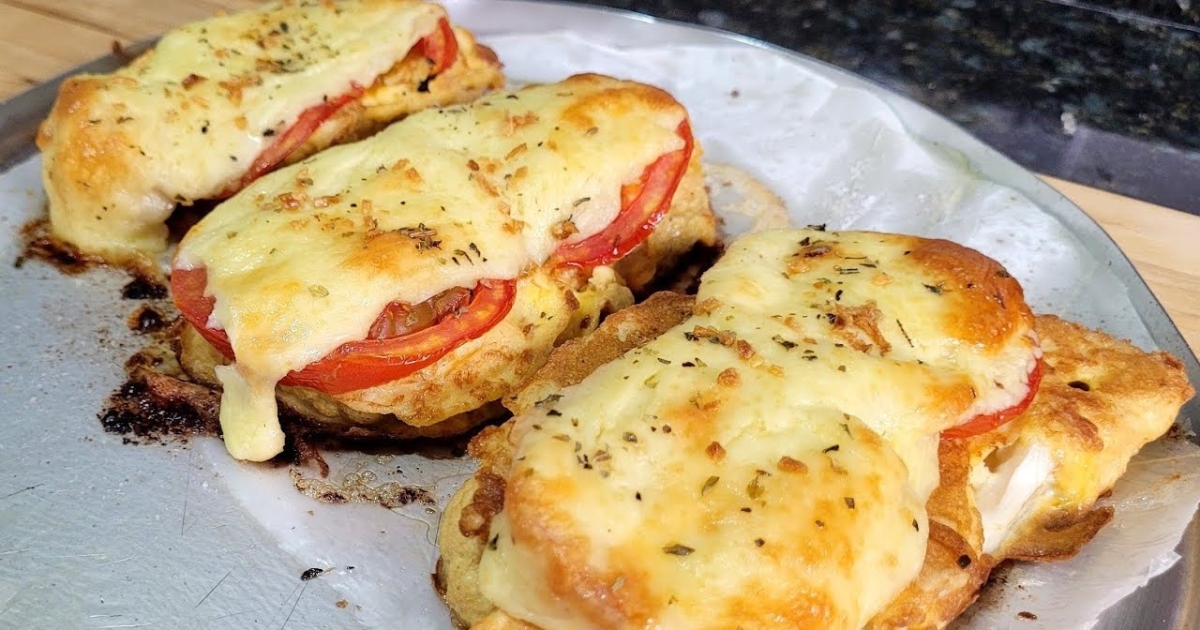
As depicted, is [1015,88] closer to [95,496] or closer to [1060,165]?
[1060,165]

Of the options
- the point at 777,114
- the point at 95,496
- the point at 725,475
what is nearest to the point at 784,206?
the point at 777,114

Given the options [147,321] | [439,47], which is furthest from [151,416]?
[439,47]

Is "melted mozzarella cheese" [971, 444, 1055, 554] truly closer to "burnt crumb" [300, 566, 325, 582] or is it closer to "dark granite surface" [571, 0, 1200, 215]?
"burnt crumb" [300, 566, 325, 582]

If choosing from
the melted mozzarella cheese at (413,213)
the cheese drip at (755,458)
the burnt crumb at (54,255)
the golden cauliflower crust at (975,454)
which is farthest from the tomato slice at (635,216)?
the burnt crumb at (54,255)

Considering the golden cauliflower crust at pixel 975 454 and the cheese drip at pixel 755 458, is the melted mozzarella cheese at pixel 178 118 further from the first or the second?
the cheese drip at pixel 755 458

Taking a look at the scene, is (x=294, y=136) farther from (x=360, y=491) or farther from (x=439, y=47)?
(x=360, y=491)

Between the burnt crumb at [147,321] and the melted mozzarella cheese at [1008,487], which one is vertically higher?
the melted mozzarella cheese at [1008,487]

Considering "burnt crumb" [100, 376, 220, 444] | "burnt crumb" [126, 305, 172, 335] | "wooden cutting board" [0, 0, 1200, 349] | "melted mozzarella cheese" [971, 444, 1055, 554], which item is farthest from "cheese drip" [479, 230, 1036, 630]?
"burnt crumb" [126, 305, 172, 335]
